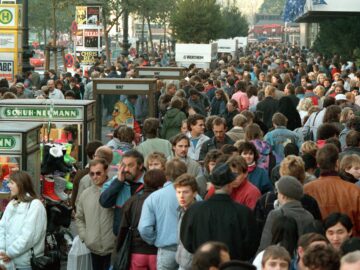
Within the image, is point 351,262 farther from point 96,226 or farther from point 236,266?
point 96,226

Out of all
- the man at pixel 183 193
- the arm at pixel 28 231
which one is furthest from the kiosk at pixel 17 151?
the man at pixel 183 193

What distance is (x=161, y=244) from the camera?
1111cm

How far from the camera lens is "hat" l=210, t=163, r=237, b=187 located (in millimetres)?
10336

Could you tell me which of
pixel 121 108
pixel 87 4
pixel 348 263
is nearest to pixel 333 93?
pixel 121 108

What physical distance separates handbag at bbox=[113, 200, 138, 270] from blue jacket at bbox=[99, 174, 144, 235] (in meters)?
0.51

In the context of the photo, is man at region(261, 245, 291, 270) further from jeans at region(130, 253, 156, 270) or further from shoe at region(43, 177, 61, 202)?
shoe at region(43, 177, 61, 202)

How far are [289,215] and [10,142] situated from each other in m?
4.45

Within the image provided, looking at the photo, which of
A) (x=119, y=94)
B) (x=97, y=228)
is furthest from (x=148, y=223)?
(x=119, y=94)

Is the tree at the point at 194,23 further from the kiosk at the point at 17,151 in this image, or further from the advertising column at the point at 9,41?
the kiosk at the point at 17,151

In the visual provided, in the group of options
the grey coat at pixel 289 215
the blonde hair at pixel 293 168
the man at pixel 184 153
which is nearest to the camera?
the grey coat at pixel 289 215

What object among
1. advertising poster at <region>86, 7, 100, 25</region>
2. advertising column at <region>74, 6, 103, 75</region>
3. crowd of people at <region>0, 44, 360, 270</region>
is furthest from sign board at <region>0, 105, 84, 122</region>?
advertising poster at <region>86, 7, 100, 25</region>

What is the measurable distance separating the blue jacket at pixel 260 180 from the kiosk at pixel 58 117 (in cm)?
522

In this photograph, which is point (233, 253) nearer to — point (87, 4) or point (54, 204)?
point (54, 204)

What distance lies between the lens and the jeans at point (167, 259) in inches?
437
